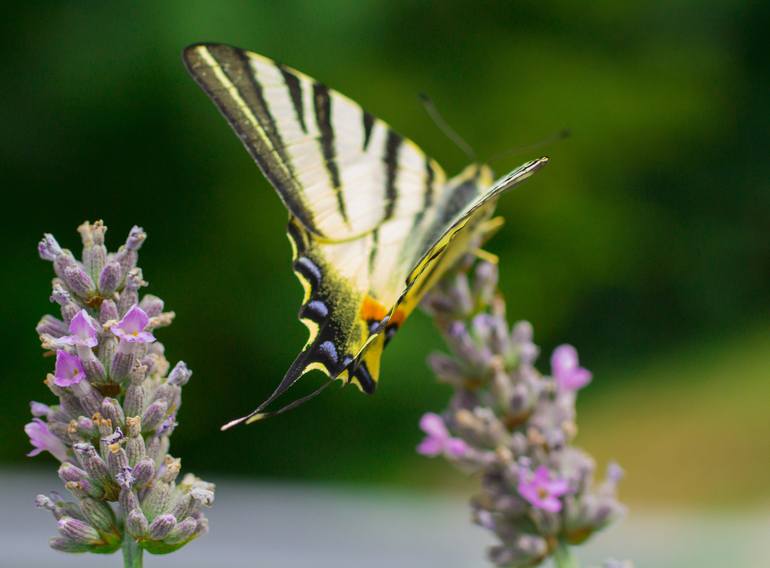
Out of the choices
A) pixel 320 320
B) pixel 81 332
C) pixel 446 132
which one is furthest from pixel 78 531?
pixel 446 132

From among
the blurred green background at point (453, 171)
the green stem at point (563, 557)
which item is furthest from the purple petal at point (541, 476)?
the blurred green background at point (453, 171)

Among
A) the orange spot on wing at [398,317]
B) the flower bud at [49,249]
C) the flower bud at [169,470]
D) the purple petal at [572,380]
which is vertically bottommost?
the flower bud at [169,470]

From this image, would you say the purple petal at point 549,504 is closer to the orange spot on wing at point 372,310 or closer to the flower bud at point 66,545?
the orange spot on wing at point 372,310

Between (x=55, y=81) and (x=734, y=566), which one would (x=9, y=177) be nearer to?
(x=55, y=81)

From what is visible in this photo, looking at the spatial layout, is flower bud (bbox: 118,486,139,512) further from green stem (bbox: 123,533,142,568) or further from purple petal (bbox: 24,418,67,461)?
purple petal (bbox: 24,418,67,461)

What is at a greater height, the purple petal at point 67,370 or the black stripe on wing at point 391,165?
the black stripe on wing at point 391,165

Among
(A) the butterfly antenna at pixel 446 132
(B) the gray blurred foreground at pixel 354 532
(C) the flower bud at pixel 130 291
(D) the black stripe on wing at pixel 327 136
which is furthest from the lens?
(B) the gray blurred foreground at pixel 354 532

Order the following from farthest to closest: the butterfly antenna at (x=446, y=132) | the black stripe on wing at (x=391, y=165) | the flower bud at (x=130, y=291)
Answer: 1. the butterfly antenna at (x=446, y=132)
2. the black stripe on wing at (x=391, y=165)
3. the flower bud at (x=130, y=291)
